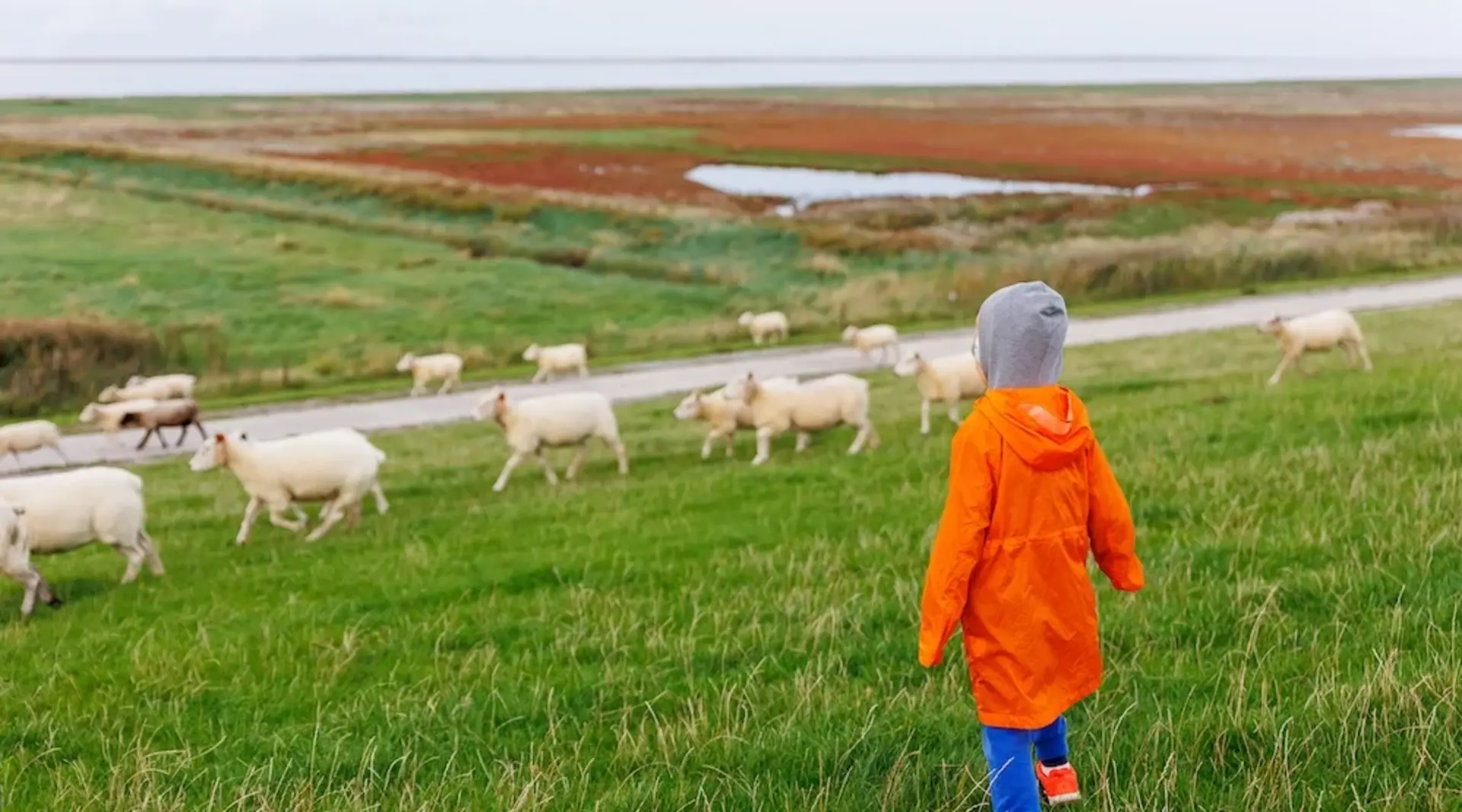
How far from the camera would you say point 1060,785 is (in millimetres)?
3109

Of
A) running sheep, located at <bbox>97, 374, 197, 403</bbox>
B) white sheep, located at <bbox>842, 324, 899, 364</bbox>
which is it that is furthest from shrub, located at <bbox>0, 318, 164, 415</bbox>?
white sheep, located at <bbox>842, 324, 899, 364</bbox>

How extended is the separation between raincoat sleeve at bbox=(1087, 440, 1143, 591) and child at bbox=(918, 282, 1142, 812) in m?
0.04

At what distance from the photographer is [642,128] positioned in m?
38.4

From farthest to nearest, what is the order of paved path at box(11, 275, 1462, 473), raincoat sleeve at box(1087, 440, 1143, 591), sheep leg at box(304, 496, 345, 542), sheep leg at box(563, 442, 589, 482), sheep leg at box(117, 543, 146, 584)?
1. paved path at box(11, 275, 1462, 473)
2. sheep leg at box(563, 442, 589, 482)
3. sheep leg at box(304, 496, 345, 542)
4. sheep leg at box(117, 543, 146, 584)
5. raincoat sleeve at box(1087, 440, 1143, 591)

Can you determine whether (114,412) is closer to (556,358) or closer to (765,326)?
(556,358)

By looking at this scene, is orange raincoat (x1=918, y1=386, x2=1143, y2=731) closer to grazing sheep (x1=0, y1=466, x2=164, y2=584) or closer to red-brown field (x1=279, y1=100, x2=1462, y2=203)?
grazing sheep (x1=0, y1=466, x2=164, y2=584)

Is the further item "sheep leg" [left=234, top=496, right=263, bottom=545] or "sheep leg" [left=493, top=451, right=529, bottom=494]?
"sheep leg" [left=493, top=451, right=529, bottom=494]

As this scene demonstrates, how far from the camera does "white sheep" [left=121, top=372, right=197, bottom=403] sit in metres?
16.7

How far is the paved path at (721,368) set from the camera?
51.1 feet

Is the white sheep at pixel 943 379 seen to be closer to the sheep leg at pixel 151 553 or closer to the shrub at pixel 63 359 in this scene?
the sheep leg at pixel 151 553

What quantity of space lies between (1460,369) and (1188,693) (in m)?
8.67

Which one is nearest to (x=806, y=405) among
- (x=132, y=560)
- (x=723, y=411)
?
(x=723, y=411)

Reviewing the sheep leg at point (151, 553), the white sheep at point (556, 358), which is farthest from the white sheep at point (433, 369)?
the sheep leg at point (151, 553)

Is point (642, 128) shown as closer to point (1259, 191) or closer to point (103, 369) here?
point (1259, 191)
